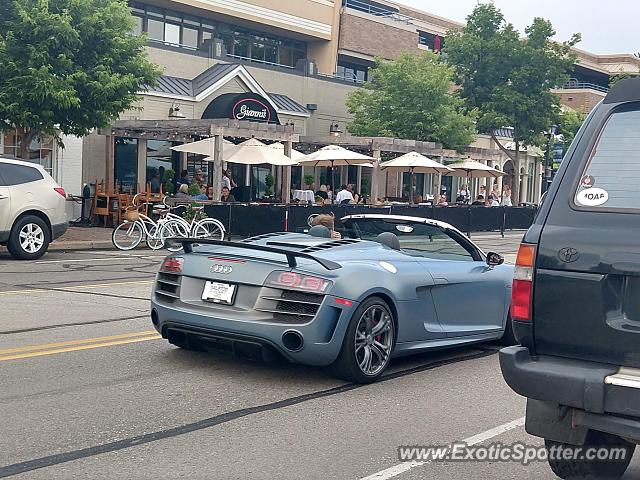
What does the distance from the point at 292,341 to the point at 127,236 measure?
44.0 feet

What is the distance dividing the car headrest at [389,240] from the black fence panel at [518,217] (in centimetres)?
2485

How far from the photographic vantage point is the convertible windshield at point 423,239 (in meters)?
8.25

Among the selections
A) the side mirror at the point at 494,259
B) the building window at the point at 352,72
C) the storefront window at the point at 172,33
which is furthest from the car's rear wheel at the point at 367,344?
the building window at the point at 352,72

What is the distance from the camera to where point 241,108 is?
103 ft

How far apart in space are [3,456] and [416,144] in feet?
91.4

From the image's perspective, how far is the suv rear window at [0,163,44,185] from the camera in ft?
51.1

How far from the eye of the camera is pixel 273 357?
6.82 metres

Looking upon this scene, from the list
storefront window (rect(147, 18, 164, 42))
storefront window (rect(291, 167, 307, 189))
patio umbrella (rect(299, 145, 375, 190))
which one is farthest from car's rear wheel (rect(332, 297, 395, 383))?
storefront window (rect(291, 167, 307, 189))

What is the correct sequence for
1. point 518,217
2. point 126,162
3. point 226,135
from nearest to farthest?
point 226,135
point 126,162
point 518,217

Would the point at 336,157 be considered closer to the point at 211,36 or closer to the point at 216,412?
the point at 211,36

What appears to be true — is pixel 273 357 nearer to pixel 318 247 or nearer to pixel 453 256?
pixel 318 247

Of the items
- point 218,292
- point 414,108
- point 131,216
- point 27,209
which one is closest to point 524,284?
point 218,292

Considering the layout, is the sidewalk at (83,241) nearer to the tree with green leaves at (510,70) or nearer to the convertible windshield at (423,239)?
the convertible windshield at (423,239)

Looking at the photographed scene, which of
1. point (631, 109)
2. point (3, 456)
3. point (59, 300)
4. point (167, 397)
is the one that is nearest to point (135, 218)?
point (59, 300)
